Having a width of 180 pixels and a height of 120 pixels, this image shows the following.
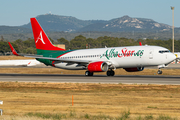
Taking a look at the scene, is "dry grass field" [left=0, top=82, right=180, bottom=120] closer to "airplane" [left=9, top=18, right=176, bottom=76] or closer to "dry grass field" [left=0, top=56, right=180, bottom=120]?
"dry grass field" [left=0, top=56, right=180, bottom=120]

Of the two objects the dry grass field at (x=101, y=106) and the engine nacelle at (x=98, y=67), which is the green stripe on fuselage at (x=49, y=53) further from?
the dry grass field at (x=101, y=106)

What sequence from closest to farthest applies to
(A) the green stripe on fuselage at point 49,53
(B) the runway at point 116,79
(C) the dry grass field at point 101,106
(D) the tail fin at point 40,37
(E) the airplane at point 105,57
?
(C) the dry grass field at point 101,106 < (B) the runway at point 116,79 < (E) the airplane at point 105,57 < (A) the green stripe on fuselage at point 49,53 < (D) the tail fin at point 40,37

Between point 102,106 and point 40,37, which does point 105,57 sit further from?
point 102,106

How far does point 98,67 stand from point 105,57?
2867 millimetres

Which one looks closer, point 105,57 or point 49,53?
point 105,57

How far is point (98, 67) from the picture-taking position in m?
43.6

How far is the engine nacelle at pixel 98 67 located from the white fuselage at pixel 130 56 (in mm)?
1126

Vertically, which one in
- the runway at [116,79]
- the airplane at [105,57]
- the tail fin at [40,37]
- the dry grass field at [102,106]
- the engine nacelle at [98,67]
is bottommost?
the dry grass field at [102,106]

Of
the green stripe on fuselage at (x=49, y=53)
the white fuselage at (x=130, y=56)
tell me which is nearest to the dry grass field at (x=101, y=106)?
the white fuselage at (x=130, y=56)

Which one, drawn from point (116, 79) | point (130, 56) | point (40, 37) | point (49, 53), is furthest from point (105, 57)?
point (40, 37)

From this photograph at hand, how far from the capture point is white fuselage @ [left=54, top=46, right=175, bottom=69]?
41.8 metres

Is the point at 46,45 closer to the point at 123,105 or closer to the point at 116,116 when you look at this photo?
the point at 123,105

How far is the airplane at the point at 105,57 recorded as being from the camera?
4222 centimetres

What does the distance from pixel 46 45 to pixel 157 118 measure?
3953cm
